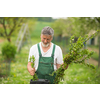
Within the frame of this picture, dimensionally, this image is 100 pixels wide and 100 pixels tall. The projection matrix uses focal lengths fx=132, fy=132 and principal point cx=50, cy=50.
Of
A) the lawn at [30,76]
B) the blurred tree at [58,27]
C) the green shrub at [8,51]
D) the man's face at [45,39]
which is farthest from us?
the blurred tree at [58,27]

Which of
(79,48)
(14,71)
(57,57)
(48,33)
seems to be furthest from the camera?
(14,71)

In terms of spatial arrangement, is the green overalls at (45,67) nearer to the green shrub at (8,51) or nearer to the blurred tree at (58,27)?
the green shrub at (8,51)

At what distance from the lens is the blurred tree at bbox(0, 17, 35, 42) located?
10.7ft

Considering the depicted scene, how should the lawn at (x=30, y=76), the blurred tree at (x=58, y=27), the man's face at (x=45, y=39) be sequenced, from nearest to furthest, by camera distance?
the man's face at (x=45, y=39) < the lawn at (x=30, y=76) < the blurred tree at (x=58, y=27)

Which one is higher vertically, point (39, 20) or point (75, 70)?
point (39, 20)

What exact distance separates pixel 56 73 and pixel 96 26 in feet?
5.92

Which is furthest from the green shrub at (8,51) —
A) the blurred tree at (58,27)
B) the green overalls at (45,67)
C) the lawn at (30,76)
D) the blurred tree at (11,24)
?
the green overalls at (45,67)

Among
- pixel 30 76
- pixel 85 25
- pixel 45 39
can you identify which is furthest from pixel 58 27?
pixel 45 39

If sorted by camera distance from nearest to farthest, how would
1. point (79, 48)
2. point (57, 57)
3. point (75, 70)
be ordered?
point (79, 48) < point (57, 57) < point (75, 70)

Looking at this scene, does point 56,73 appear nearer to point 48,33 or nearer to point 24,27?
point 48,33

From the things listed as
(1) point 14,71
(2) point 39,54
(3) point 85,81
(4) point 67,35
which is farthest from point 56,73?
(4) point 67,35

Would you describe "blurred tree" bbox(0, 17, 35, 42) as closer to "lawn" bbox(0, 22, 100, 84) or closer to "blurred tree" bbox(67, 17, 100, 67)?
"lawn" bbox(0, 22, 100, 84)

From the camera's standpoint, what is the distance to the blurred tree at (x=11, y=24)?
10.7 ft

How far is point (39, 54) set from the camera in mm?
1729
